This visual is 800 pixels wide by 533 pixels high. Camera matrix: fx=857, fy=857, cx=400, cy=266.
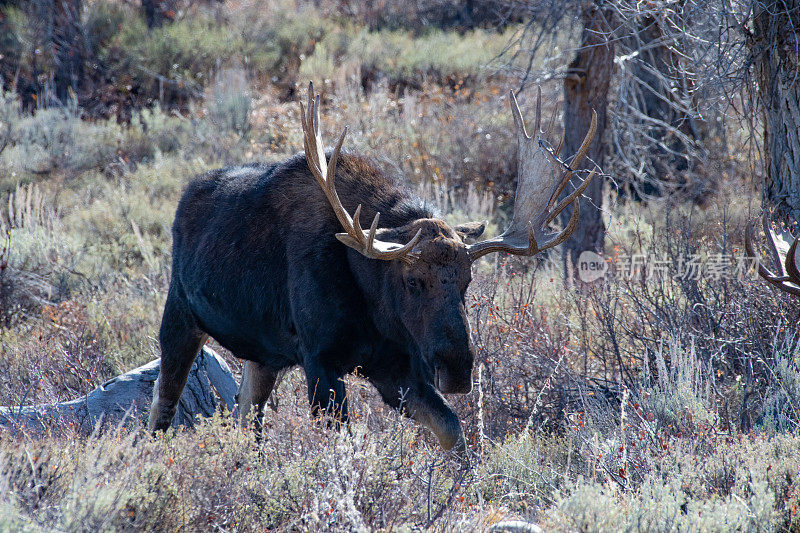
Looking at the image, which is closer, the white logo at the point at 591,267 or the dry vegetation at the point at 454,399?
the dry vegetation at the point at 454,399

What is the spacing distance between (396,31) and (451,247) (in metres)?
19.3

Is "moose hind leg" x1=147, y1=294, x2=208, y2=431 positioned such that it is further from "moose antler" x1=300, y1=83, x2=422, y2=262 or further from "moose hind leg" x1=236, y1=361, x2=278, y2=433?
"moose antler" x1=300, y1=83, x2=422, y2=262

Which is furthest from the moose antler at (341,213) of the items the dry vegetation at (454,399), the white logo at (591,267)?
the white logo at (591,267)

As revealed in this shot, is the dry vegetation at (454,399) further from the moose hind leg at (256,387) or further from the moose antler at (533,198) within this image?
the moose antler at (533,198)

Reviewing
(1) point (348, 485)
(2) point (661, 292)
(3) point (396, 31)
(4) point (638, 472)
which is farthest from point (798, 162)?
(3) point (396, 31)

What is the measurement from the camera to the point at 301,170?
551 centimetres

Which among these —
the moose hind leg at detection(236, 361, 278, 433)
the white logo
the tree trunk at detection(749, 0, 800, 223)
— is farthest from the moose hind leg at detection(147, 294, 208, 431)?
the tree trunk at detection(749, 0, 800, 223)

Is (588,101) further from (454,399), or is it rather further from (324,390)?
(324,390)

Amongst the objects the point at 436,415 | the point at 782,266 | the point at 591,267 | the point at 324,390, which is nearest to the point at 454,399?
the point at 436,415

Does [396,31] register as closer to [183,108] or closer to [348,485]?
[183,108]

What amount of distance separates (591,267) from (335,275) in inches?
167

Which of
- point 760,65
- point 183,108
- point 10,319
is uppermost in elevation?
point 760,65

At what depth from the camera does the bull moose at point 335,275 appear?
465 centimetres

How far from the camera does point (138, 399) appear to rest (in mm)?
6527
